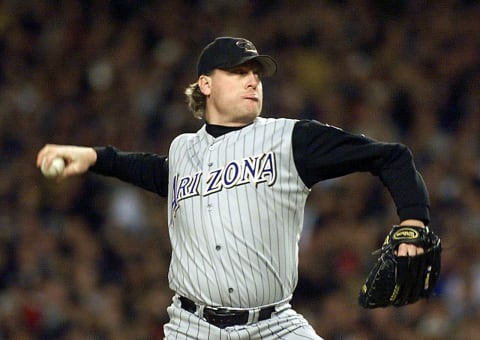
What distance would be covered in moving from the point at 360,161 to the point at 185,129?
4.77m

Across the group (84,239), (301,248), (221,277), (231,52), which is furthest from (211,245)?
(84,239)

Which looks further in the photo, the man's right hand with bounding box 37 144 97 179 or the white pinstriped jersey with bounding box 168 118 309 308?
the man's right hand with bounding box 37 144 97 179

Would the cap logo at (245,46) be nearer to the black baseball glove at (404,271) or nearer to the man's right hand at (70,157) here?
the man's right hand at (70,157)

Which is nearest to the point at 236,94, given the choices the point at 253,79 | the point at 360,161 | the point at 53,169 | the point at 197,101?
the point at 253,79

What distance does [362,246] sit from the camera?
6918 millimetres

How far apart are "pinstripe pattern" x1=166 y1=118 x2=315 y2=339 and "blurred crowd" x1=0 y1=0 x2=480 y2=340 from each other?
284 cm

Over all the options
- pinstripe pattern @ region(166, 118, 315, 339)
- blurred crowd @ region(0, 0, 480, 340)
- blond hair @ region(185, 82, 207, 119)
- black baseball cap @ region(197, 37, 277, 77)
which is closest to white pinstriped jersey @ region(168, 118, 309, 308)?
pinstripe pattern @ region(166, 118, 315, 339)

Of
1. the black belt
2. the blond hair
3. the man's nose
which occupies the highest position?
the man's nose

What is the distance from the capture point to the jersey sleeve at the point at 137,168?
13.4 feet

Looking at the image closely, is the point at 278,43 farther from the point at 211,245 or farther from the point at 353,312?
the point at 211,245

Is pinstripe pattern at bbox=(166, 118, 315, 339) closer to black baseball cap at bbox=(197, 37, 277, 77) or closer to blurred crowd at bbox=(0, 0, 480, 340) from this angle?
black baseball cap at bbox=(197, 37, 277, 77)

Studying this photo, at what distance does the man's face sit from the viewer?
3.87 m

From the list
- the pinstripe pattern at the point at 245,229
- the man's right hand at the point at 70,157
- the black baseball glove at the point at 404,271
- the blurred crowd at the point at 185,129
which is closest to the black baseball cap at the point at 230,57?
the pinstripe pattern at the point at 245,229

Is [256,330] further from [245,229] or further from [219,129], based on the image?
[219,129]
